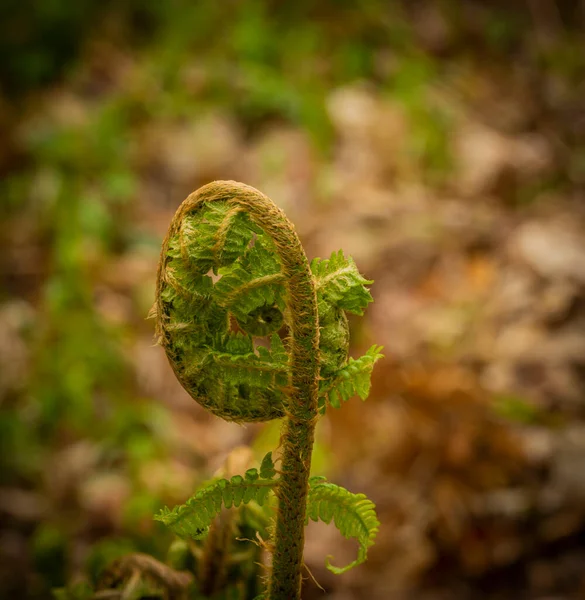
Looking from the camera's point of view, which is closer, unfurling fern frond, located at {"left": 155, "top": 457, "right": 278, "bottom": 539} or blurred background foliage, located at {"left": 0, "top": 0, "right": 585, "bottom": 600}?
unfurling fern frond, located at {"left": 155, "top": 457, "right": 278, "bottom": 539}

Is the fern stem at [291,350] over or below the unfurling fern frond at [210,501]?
over

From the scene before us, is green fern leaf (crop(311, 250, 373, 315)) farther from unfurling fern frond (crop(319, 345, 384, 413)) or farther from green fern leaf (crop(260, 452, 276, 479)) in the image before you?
green fern leaf (crop(260, 452, 276, 479))

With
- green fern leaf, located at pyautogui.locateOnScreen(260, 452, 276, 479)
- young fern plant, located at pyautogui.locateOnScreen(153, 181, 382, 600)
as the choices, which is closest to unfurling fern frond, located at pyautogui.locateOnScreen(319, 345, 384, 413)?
young fern plant, located at pyautogui.locateOnScreen(153, 181, 382, 600)

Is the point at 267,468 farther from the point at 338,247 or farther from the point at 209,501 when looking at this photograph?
the point at 338,247

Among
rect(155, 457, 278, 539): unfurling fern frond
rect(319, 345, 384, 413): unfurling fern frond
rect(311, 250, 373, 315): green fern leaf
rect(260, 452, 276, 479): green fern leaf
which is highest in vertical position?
rect(311, 250, 373, 315): green fern leaf

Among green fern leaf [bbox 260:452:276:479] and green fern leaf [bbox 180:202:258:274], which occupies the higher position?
green fern leaf [bbox 180:202:258:274]

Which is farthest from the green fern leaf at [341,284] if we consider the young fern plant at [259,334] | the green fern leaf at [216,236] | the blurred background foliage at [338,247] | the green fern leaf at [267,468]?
the blurred background foliage at [338,247]

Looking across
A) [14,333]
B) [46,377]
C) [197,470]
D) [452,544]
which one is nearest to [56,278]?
[14,333]

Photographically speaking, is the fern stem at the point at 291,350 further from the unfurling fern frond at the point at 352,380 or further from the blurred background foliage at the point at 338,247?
the blurred background foliage at the point at 338,247
